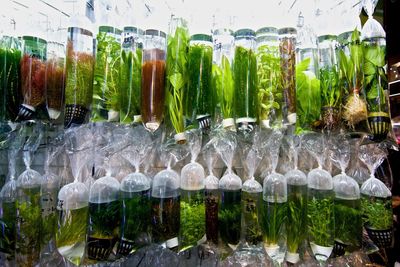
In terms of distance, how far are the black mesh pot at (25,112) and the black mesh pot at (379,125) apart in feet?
4.17

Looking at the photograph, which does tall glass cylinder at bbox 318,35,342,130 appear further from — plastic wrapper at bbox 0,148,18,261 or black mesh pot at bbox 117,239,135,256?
plastic wrapper at bbox 0,148,18,261

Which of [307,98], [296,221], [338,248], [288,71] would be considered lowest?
[338,248]

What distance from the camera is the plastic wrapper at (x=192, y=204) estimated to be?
931 millimetres

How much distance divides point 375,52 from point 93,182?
1.20 meters

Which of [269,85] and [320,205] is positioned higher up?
[269,85]

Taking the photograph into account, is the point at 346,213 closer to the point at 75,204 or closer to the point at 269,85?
the point at 269,85

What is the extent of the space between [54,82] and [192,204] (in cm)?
70

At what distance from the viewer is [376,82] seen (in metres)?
0.97

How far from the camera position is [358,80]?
38.0 inches

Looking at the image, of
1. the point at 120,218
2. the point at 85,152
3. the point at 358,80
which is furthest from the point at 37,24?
the point at 358,80

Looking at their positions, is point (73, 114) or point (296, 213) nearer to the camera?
point (73, 114)

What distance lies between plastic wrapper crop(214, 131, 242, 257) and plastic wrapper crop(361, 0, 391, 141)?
0.53 m

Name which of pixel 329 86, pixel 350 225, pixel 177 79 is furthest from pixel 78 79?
pixel 350 225

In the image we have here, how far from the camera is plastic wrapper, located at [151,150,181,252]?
36.6 inches
